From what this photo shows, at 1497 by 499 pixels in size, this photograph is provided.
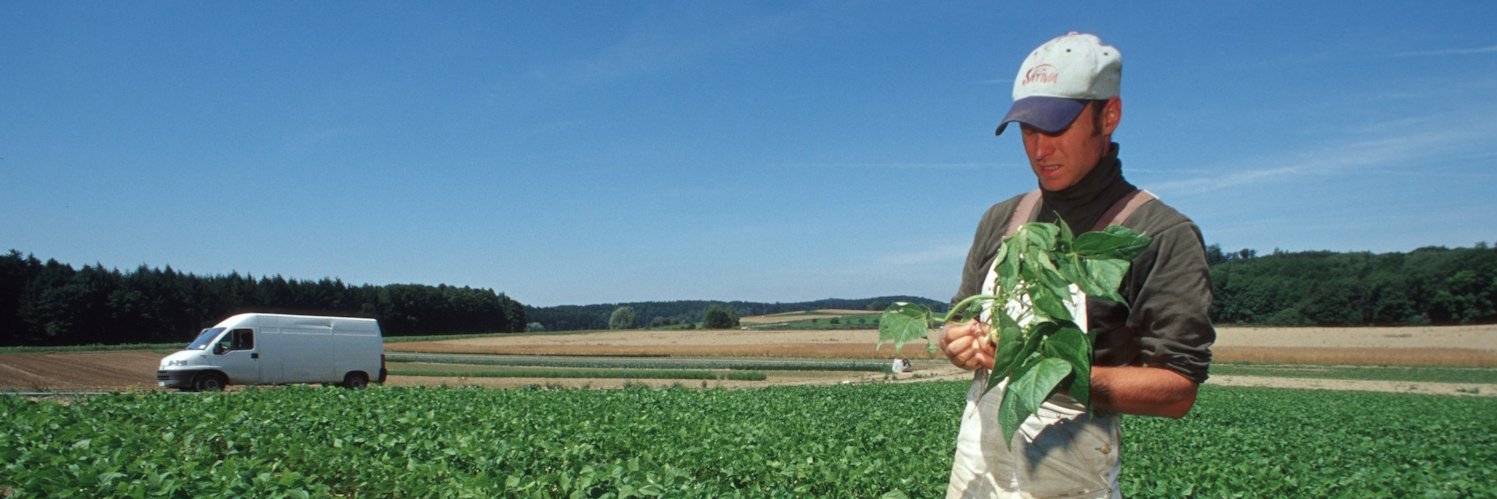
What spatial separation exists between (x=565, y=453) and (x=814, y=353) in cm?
5517

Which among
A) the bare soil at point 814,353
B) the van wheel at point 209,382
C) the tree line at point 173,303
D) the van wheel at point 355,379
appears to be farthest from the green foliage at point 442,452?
the tree line at point 173,303

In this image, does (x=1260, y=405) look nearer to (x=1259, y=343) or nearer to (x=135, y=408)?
(x=135, y=408)

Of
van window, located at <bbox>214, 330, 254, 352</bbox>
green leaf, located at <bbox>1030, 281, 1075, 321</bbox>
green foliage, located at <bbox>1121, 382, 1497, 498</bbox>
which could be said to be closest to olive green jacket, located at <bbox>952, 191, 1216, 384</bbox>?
green leaf, located at <bbox>1030, 281, 1075, 321</bbox>

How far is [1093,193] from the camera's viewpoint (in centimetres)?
223

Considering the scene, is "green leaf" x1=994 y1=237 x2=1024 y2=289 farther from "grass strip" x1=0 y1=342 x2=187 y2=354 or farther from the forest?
the forest

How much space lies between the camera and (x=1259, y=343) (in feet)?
208

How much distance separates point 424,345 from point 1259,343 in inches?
2491

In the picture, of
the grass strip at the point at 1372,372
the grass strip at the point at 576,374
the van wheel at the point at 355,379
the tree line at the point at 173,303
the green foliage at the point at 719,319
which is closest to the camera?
the van wheel at the point at 355,379

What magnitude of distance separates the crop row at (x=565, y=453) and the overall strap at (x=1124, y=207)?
3264 mm

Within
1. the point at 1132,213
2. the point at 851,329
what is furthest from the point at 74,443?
the point at 851,329

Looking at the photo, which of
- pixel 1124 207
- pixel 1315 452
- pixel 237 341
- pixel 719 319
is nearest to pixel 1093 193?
pixel 1124 207

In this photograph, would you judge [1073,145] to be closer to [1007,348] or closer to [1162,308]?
[1162,308]

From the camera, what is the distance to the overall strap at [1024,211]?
2.34m

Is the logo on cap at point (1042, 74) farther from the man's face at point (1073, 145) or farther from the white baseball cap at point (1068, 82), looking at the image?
the man's face at point (1073, 145)
